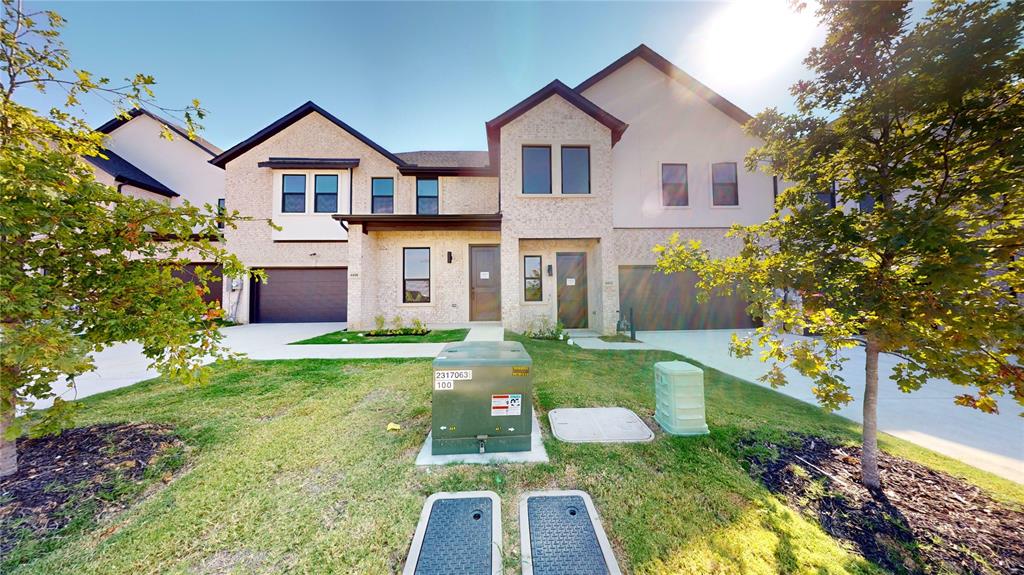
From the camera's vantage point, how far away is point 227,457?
2.83 metres

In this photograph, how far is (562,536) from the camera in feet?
6.61

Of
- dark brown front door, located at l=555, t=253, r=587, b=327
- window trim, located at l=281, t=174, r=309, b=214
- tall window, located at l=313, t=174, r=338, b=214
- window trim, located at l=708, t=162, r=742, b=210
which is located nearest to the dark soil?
dark brown front door, located at l=555, t=253, r=587, b=327

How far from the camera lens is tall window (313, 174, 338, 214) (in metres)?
12.4

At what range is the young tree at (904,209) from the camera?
182cm

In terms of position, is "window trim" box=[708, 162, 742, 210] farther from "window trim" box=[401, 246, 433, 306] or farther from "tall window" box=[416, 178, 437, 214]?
"tall window" box=[416, 178, 437, 214]

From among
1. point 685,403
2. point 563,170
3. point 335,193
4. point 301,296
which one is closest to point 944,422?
point 685,403

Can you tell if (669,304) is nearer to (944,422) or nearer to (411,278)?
(944,422)

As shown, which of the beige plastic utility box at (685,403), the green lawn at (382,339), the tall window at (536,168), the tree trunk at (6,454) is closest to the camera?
the tree trunk at (6,454)

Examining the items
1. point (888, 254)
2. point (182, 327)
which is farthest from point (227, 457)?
point (888, 254)

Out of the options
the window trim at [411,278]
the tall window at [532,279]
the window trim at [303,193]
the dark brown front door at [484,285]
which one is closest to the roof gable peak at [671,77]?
the tall window at [532,279]

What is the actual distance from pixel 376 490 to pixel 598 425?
2.28m

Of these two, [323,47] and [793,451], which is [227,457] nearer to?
[793,451]

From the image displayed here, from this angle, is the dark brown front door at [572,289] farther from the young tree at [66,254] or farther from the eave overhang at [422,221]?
the young tree at [66,254]

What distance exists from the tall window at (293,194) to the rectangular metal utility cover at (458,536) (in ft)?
44.6
